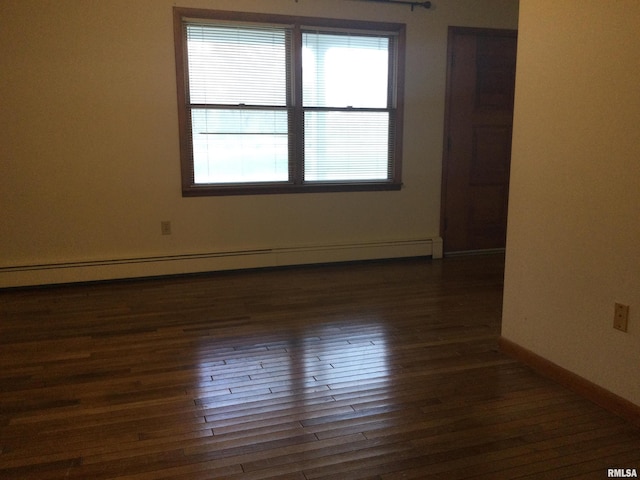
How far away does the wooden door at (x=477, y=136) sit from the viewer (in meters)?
5.25

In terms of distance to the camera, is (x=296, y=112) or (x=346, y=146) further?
(x=346, y=146)

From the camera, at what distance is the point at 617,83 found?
2.22 metres

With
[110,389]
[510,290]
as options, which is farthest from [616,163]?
[110,389]

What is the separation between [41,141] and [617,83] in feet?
12.7

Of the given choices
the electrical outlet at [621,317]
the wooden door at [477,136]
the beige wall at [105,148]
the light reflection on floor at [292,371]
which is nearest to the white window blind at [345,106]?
the beige wall at [105,148]

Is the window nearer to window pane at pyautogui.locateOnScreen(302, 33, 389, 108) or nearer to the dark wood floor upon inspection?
window pane at pyautogui.locateOnScreen(302, 33, 389, 108)

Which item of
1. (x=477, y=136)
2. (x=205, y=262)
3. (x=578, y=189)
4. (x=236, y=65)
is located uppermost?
(x=236, y=65)

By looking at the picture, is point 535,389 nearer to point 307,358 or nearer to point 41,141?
point 307,358

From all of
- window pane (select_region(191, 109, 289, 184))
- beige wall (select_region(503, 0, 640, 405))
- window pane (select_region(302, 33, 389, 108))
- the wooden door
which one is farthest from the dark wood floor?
window pane (select_region(302, 33, 389, 108))

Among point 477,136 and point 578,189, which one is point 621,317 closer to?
point 578,189

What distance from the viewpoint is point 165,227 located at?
4602 mm

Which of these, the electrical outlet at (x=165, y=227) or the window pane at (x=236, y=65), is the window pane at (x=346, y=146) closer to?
the window pane at (x=236, y=65)

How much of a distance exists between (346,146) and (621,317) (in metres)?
3.19

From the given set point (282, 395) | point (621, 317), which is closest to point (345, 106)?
point (282, 395)
